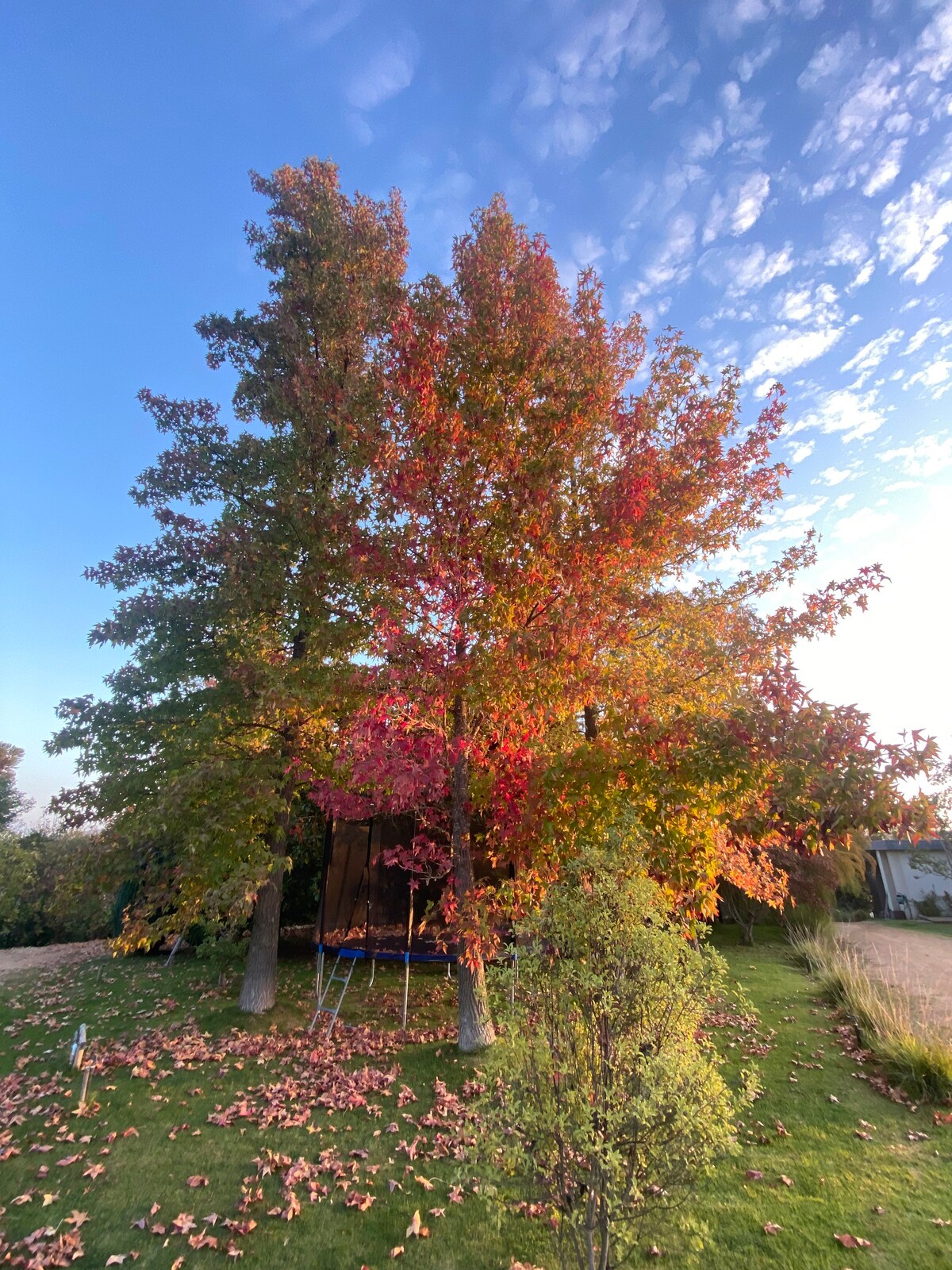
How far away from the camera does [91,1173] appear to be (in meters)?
4.66

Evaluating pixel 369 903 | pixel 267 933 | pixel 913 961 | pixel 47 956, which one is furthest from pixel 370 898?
pixel 913 961

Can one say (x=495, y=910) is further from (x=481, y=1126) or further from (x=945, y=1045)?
(x=945, y=1045)

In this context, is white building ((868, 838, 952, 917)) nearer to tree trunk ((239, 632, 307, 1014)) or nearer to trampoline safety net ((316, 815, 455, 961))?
trampoline safety net ((316, 815, 455, 961))

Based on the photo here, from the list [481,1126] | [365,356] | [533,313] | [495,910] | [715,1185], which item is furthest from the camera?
[365,356]

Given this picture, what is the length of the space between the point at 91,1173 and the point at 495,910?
4.36 m

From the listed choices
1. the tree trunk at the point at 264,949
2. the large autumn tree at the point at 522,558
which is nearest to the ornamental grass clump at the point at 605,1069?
the large autumn tree at the point at 522,558

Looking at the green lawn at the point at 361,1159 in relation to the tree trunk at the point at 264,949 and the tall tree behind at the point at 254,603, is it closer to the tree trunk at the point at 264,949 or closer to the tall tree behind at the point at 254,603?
the tree trunk at the point at 264,949

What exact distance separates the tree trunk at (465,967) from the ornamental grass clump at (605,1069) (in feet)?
13.0

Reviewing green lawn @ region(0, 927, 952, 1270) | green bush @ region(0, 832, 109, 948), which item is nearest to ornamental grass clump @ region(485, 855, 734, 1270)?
green lawn @ region(0, 927, 952, 1270)

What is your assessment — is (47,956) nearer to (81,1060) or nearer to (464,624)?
(81,1060)

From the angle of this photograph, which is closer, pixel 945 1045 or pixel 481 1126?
pixel 481 1126

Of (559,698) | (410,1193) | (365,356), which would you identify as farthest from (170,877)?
(365,356)

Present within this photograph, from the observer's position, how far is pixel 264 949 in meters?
9.37

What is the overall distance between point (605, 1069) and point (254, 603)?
7309mm
